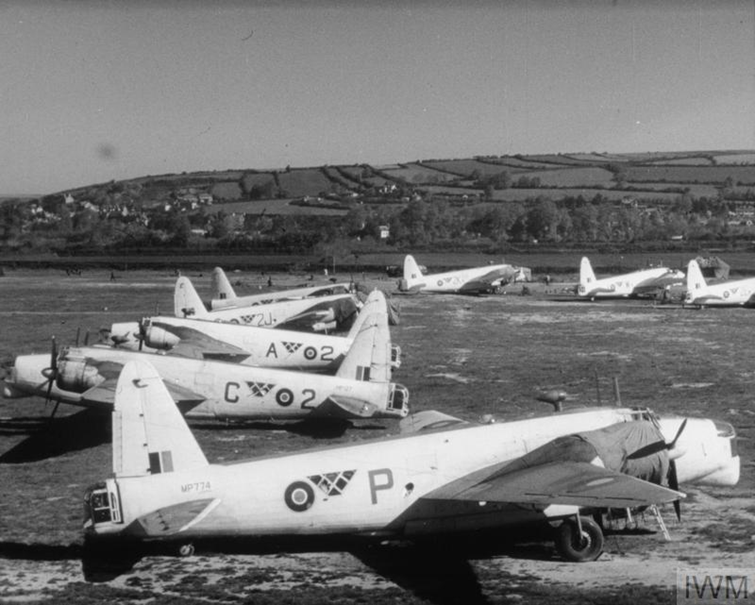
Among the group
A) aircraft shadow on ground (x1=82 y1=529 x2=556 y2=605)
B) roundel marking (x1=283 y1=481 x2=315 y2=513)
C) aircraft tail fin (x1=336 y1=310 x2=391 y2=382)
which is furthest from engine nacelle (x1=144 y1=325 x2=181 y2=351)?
roundel marking (x1=283 y1=481 x2=315 y2=513)

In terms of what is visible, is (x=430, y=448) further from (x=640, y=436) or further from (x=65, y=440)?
(x=65, y=440)

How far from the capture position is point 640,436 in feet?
40.0

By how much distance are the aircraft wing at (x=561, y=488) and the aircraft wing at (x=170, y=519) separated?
10.3 feet

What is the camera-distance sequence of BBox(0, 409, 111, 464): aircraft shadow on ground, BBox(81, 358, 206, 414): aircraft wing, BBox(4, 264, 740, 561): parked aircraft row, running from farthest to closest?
BBox(0, 409, 111, 464): aircraft shadow on ground → BBox(81, 358, 206, 414): aircraft wing → BBox(4, 264, 740, 561): parked aircraft row

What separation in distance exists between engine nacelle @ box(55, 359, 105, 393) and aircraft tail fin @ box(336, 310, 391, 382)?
547cm

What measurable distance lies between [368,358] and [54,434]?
7901mm

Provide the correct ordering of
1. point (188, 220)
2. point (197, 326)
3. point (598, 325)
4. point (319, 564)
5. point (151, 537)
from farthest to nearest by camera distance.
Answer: point (188, 220) → point (598, 325) → point (197, 326) → point (319, 564) → point (151, 537)

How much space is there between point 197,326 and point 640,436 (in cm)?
1659

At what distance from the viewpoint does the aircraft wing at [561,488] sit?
10203mm

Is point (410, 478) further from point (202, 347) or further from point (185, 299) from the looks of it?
point (185, 299)

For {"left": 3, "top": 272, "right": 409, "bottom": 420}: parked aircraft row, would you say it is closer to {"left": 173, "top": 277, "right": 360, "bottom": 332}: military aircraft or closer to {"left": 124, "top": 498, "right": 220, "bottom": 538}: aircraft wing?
{"left": 124, "top": 498, "right": 220, "bottom": 538}: aircraft wing

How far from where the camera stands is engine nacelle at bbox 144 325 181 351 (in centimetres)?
2556

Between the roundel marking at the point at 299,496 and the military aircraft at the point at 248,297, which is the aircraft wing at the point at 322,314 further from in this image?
the roundel marking at the point at 299,496

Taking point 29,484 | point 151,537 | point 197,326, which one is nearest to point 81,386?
point 29,484
